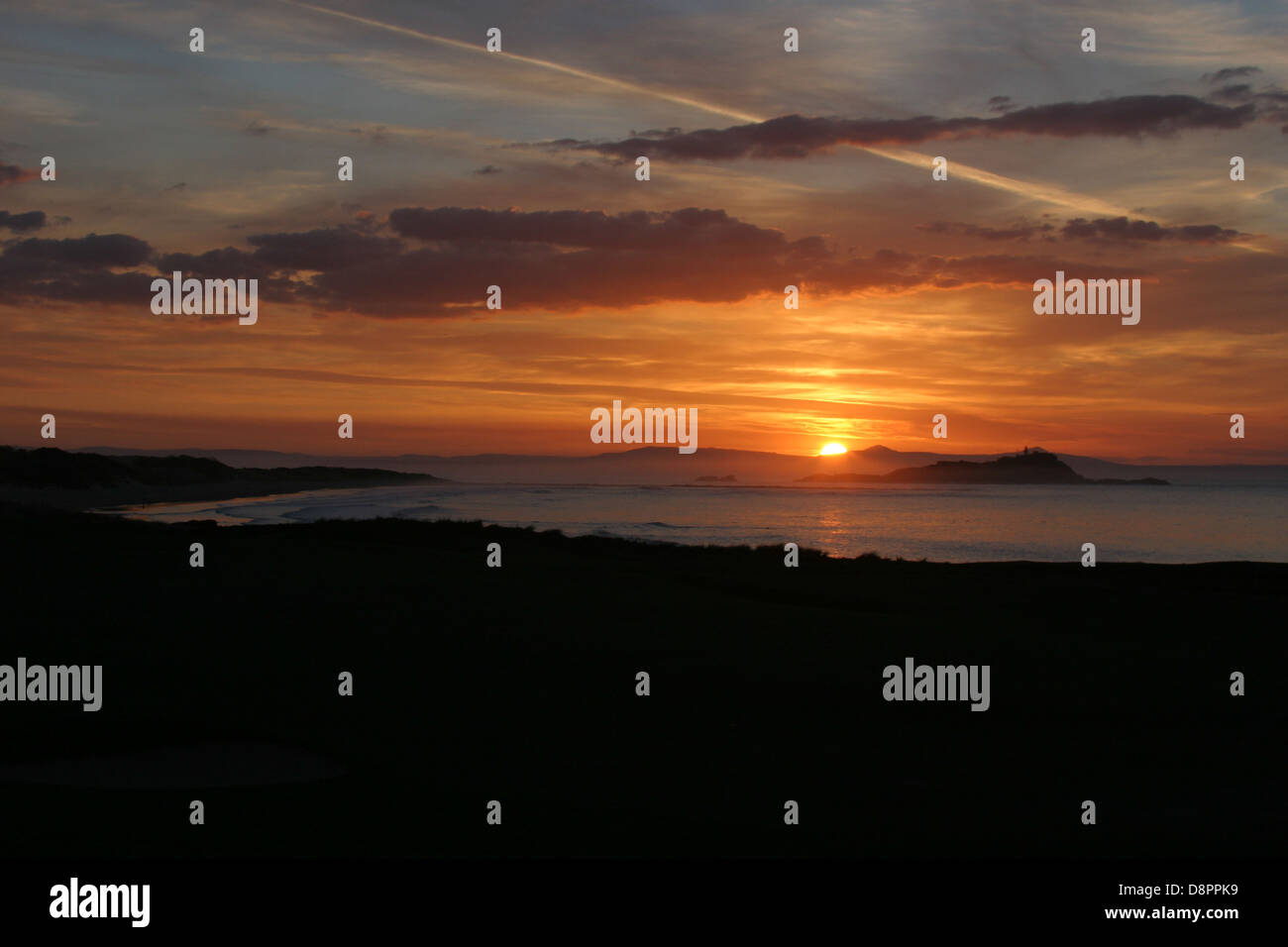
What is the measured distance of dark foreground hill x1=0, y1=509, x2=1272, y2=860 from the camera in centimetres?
888

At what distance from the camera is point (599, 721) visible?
40.7 feet

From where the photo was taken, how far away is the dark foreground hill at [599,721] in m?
8.88

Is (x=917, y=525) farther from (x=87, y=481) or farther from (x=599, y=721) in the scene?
(x=87, y=481)

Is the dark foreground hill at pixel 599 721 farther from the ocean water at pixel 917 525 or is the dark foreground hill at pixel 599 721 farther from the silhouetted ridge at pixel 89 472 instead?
the silhouetted ridge at pixel 89 472

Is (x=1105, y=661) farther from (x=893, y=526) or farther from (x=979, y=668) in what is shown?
(x=893, y=526)

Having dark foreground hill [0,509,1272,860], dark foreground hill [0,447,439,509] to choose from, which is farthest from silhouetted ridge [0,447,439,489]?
dark foreground hill [0,509,1272,860]

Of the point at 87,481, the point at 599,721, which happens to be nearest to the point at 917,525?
the point at 599,721

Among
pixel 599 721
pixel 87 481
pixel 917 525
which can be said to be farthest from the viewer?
pixel 87 481

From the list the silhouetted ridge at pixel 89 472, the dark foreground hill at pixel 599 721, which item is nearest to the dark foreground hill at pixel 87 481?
the silhouetted ridge at pixel 89 472

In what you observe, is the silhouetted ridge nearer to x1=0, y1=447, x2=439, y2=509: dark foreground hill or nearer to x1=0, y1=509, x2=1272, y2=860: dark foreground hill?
x1=0, y1=447, x2=439, y2=509: dark foreground hill

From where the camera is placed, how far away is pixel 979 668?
1545 centimetres

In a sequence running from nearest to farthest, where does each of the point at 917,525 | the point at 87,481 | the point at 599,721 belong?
the point at 599,721, the point at 917,525, the point at 87,481

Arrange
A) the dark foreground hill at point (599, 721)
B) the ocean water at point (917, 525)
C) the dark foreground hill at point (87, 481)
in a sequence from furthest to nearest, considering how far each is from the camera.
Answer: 1. the dark foreground hill at point (87, 481)
2. the ocean water at point (917, 525)
3. the dark foreground hill at point (599, 721)
